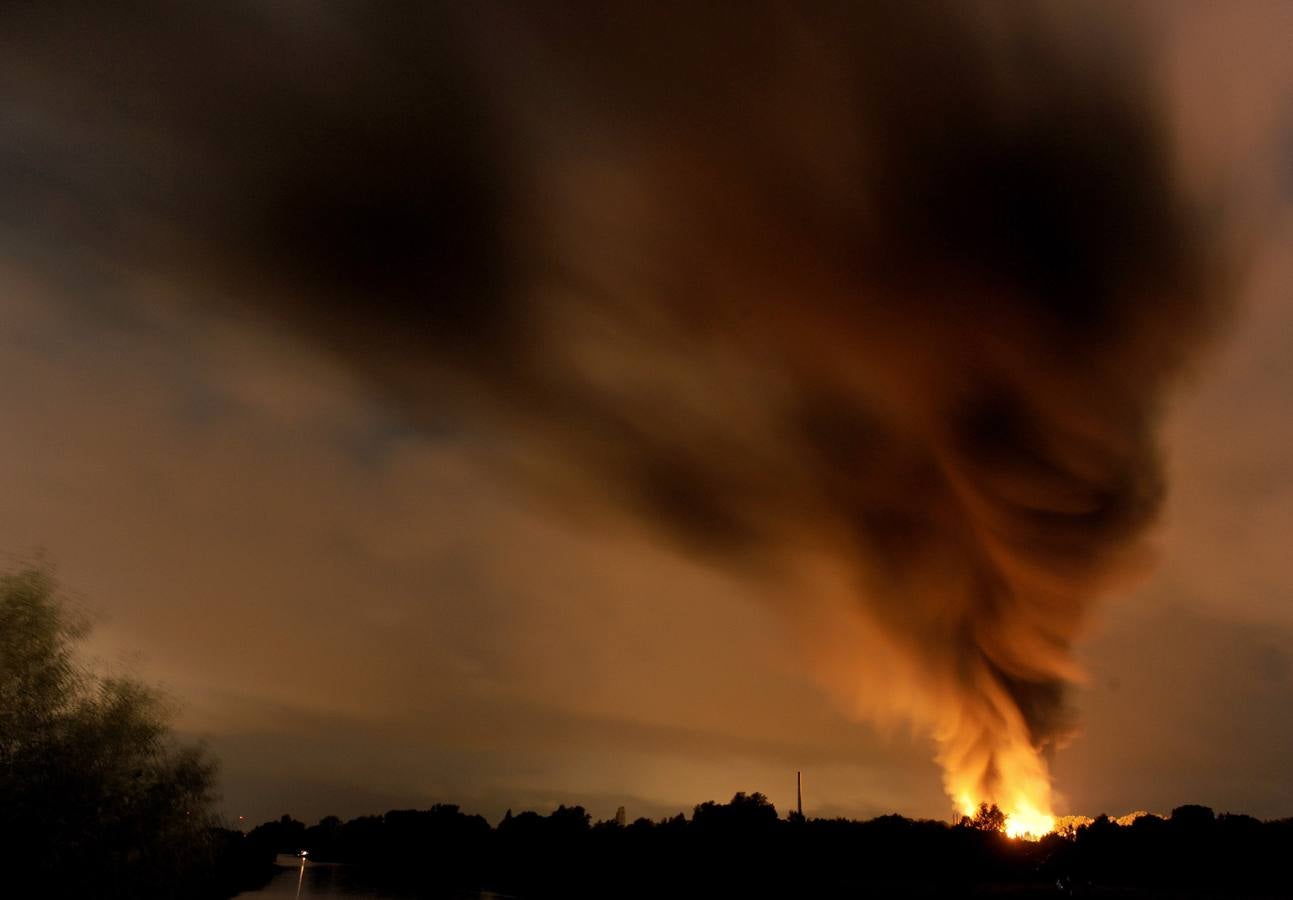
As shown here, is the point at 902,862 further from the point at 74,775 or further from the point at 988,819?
the point at 74,775

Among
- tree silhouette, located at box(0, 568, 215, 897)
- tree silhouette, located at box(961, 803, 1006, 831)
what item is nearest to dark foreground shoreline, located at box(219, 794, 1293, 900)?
tree silhouette, located at box(961, 803, 1006, 831)

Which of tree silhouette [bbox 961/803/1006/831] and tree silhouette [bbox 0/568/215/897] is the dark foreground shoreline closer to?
tree silhouette [bbox 961/803/1006/831]

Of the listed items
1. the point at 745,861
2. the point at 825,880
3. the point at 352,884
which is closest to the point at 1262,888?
the point at 825,880

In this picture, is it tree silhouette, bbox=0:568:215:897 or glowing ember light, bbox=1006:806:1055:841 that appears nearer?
tree silhouette, bbox=0:568:215:897

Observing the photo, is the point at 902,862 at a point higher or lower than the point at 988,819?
lower

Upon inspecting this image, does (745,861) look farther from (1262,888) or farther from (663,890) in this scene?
(1262,888)

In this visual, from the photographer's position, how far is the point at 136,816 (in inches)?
1428

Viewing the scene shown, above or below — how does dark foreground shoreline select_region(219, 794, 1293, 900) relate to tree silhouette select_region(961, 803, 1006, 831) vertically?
below

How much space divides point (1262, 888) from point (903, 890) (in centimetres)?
4276

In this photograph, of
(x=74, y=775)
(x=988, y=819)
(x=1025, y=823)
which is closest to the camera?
(x=74, y=775)

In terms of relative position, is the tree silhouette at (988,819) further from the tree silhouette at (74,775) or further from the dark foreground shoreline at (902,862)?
the tree silhouette at (74,775)

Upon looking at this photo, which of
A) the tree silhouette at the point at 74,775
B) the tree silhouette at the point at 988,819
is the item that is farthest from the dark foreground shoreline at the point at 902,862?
the tree silhouette at the point at 74,775

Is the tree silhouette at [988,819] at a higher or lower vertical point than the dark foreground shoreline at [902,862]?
higher

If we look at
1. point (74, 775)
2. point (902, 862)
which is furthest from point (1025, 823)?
point (74, 775)
